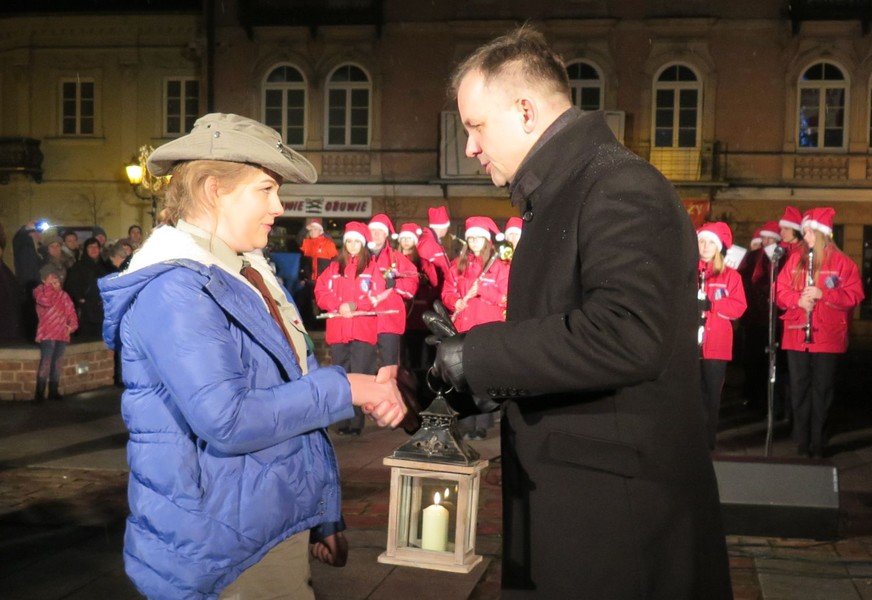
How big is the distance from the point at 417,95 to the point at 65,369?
17684 millimetres

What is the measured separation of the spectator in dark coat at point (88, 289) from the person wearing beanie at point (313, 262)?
3135mm

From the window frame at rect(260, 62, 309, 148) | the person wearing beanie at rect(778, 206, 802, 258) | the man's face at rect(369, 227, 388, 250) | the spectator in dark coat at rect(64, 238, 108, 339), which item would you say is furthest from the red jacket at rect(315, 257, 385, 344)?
the window frame at rect(260, 62, 309, 148)

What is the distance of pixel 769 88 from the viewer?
2750 centimetres

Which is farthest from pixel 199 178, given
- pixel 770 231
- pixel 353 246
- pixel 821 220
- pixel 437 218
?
pixel 437 218

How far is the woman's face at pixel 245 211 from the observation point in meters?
2.89

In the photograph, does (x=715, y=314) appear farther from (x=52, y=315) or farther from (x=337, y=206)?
(x=337, y=206)

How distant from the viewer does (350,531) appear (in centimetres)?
664

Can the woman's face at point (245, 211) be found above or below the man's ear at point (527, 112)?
below

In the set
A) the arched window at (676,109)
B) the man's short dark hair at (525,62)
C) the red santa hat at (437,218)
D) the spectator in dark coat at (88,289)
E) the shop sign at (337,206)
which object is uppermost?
the arched window at (676,109)

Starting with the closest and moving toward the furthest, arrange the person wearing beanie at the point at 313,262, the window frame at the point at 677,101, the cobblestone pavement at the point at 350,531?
1. the cobblestone pavement at the point at 350,531
2. the person wearing beanie at the point at 313,262
3. the window frame at the point at 677,101

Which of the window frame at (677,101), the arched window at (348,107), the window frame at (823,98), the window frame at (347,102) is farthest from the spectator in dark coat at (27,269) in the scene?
the window frame at (823,98)

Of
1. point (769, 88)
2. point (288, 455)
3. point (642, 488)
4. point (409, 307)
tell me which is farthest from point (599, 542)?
point (769, 88)

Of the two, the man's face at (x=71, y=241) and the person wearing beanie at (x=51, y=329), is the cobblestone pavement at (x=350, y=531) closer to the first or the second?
the person wearing beanie at (x=51, y=329)

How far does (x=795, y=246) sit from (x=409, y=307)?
442cm
